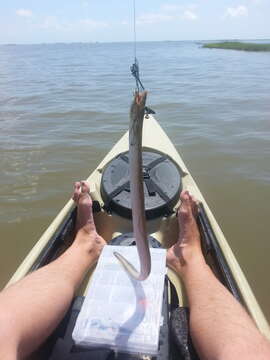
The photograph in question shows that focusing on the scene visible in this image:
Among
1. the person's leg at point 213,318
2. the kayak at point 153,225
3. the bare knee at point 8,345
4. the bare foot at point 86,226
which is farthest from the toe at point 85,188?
the bare knee at point 8,345

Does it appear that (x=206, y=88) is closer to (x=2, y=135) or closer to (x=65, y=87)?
(x=65, y=87)

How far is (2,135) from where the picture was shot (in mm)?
9211

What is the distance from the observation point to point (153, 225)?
3633mm

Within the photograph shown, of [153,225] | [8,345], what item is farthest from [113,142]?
[8,345]

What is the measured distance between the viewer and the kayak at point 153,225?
275 cm

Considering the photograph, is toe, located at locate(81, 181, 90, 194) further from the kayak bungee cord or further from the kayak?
the kayak bungee cord

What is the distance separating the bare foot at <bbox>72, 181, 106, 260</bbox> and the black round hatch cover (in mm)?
232

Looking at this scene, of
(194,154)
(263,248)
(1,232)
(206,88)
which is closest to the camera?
(263,248)

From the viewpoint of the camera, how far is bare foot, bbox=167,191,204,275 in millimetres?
3029

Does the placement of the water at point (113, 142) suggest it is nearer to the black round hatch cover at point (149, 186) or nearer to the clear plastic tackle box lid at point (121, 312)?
the black round hatch cover at point (149, 186)

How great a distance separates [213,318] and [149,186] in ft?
5.66

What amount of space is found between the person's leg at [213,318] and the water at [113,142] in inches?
56.1

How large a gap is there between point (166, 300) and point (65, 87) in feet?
49.9

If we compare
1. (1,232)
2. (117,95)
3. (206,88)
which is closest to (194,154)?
(1,232)
